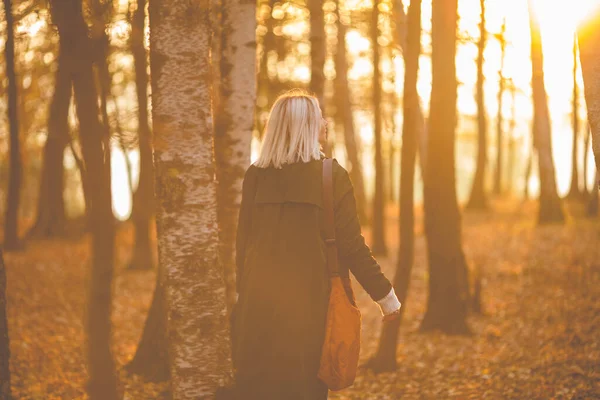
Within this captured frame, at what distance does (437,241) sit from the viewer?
8430 mm

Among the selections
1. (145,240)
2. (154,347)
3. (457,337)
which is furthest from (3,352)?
(145,240)

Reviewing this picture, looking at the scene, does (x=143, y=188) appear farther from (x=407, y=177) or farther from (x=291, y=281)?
(x=291, y=281)

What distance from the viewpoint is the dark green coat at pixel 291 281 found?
3.75 m

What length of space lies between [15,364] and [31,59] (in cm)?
870

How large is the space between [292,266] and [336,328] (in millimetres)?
477

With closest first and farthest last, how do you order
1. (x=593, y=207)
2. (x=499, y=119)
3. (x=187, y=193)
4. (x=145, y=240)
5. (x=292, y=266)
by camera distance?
1. (x=292, y=266)
2. (x=187, y=193)
3. (x=145, y=240)
4. (x=593, y=207)
5. (x=499, y=119)

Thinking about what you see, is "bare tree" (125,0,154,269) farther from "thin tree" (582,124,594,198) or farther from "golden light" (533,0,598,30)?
"thin tree" (582,124,594,198)

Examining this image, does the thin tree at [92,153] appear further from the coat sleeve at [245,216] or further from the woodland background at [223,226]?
the coat sleeve at [245,216]

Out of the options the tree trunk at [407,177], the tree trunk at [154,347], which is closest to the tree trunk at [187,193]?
the tree trunk at [154,347]

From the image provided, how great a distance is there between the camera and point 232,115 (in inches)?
242

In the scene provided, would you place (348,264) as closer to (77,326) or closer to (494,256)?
(77,326)

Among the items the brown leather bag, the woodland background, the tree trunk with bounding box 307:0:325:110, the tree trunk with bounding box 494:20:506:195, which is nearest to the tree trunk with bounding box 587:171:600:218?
the woodland background

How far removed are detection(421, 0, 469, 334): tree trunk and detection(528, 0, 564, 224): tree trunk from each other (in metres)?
6.57

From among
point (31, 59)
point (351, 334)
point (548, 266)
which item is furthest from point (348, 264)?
point (31, 59)
